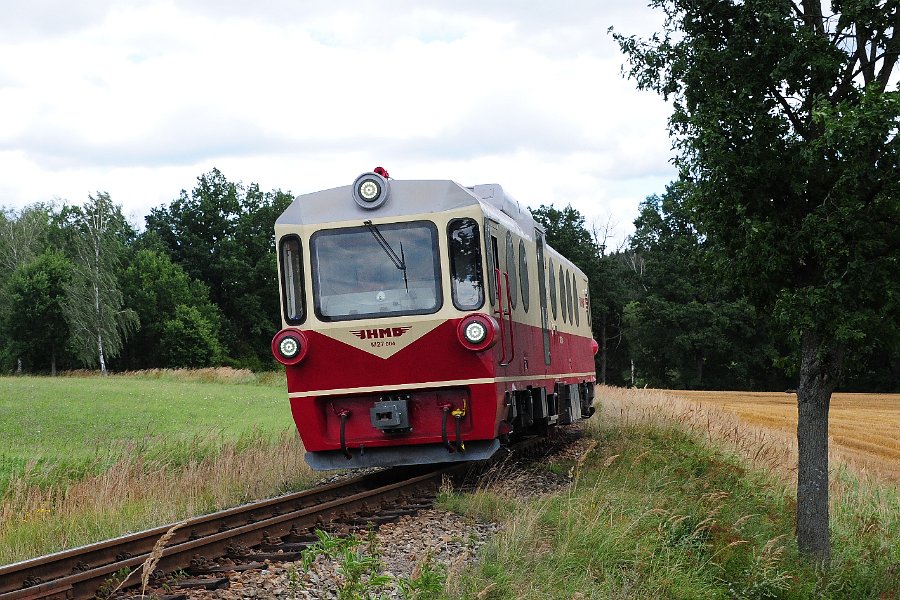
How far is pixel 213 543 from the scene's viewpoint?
7.26m

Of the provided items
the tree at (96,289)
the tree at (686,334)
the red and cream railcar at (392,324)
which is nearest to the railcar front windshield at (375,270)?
the red and cream railcar at (392,324)

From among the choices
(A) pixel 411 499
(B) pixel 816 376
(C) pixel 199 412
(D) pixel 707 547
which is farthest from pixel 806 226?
(C) pixel 199 412

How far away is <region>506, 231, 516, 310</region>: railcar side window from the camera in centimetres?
1171

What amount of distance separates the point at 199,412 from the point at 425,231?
56.6 feet

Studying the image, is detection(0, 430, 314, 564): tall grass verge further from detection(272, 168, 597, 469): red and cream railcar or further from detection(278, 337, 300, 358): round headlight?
detection(278, 337, 300, 358): round headlight

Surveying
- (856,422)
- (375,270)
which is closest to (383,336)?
(375,270)

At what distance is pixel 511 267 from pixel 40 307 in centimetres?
6033

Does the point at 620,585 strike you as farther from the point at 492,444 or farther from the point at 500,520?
the point at 492,444

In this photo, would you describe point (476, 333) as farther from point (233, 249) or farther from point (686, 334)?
point (233, 249)

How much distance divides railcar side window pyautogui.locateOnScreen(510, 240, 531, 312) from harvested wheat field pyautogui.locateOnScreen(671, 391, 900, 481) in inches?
383

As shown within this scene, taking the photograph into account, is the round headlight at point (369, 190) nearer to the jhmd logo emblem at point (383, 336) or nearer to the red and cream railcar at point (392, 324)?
the red and cream railcar at point (392, 324)

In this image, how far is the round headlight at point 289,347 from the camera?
35.1ft

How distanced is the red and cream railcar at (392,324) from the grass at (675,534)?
3.53 ft

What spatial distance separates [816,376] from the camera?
10.7 metres
